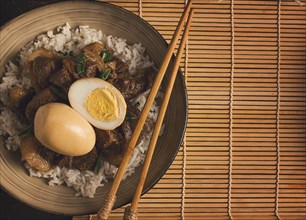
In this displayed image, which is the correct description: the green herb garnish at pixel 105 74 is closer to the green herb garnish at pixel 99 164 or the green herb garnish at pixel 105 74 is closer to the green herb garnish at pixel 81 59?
the green herb garnish at pixel 81 59

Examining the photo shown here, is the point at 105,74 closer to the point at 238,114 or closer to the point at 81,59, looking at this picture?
the point at 81,59

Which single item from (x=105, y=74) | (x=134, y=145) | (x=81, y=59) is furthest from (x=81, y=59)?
(x=134, y=145)

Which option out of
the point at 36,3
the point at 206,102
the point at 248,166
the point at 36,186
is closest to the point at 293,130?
the point at 248,166

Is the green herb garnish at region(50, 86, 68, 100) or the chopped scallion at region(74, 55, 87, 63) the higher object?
the chopped scallion at region(74, 55, 87, 63)

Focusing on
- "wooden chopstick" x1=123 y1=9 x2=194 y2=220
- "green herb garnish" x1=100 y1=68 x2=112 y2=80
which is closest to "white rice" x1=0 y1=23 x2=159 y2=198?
"green herb garnish" x1=100 y1=68 x2=112 y2=80

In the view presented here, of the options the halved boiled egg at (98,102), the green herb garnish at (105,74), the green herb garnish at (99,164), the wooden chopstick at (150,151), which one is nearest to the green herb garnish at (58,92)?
the halved boiled egg at (98,102)

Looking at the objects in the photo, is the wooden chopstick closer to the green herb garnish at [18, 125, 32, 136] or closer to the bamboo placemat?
the bamboo placemat
